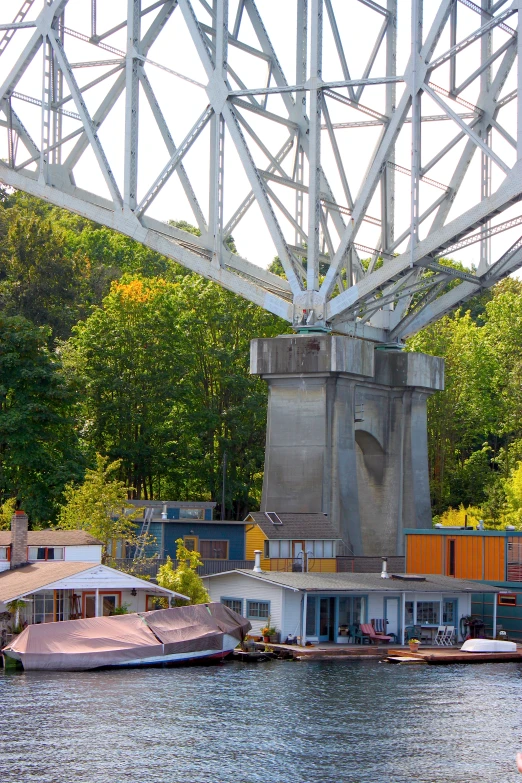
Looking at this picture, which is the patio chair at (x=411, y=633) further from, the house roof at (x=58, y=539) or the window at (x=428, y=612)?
the house roof at (x=58, y=539)

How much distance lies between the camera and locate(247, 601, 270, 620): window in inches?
2169

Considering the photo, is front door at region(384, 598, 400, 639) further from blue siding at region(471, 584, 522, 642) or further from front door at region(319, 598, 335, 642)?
blue siding at region(471, 584, 522, 642)

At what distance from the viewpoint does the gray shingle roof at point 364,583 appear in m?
54.1

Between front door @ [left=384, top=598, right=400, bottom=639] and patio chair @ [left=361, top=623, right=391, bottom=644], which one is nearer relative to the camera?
patio chair @ [left=361, top=623, right=391, bottom=644]

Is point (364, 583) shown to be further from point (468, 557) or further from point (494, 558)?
point (468, 557)

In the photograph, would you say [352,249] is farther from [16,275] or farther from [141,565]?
[16,275]

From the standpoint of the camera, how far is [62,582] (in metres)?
50.5

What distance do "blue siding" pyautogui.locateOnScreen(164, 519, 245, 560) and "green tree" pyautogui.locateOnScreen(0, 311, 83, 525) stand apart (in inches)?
355

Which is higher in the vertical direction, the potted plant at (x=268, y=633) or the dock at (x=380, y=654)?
the potted plant at (x=268, y=633)

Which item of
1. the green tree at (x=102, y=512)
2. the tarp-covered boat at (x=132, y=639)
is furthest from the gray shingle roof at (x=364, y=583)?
the green tree at (x=102, y=512)

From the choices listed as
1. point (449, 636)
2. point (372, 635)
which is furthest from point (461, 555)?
point (372, 635)

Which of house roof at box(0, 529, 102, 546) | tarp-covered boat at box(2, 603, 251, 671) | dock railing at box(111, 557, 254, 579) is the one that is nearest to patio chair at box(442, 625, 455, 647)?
dock railing at box(111, 557, 254, 579)

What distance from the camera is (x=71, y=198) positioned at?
66.4 meters

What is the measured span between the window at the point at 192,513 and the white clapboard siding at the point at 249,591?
37.4 feet
